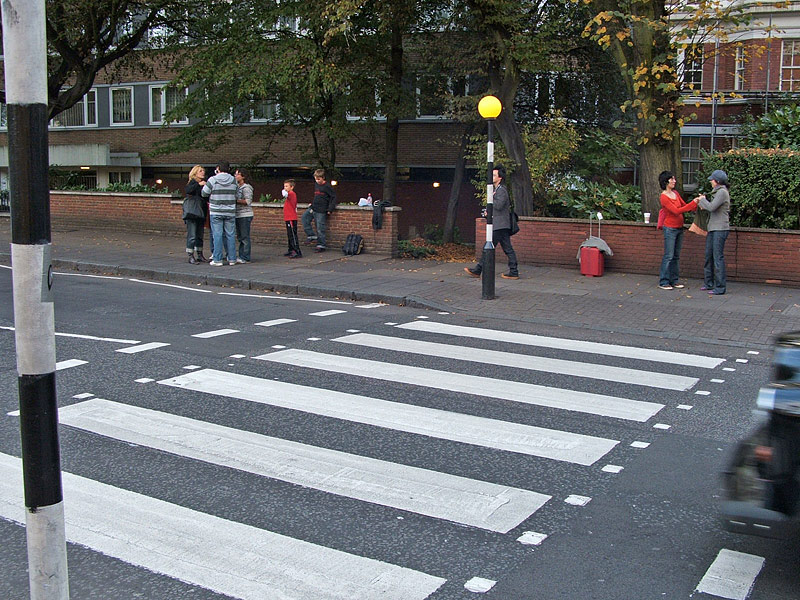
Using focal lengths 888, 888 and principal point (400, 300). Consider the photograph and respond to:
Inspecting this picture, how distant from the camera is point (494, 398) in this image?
24.9 ft

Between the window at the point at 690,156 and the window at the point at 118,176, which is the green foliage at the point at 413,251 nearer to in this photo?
the window at the point at 690,156

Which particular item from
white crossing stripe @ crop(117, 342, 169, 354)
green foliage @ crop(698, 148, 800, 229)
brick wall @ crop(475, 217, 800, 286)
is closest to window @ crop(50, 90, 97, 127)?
brick wall @ crop(475, 217, 800, 286)

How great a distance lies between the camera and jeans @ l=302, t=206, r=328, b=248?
1881 cm

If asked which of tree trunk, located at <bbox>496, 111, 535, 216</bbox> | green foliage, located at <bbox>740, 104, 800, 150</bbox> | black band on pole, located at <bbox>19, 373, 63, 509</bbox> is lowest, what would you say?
black band on pole, located at <bbox>19, 373, 63, 509</bbox>

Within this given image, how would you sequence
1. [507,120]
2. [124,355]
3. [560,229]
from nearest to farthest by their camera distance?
1. [124,355]
2. [560,229]
3. [507,120]

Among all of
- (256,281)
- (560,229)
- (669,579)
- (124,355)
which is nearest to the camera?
(669,579)

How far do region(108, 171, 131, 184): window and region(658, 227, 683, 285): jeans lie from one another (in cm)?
2852

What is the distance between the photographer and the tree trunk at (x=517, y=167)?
17812mm

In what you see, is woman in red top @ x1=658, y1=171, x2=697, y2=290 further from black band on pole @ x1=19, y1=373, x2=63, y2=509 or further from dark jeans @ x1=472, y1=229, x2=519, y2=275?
black band on pole @ x1=19, y1=373, x2=63, y2=509

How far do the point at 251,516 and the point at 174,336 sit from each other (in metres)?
5.46

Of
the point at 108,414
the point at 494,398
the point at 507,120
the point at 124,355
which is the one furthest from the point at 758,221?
the point at 108,414

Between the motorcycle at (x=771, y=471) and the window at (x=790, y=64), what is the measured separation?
83.1ft

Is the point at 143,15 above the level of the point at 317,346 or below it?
above

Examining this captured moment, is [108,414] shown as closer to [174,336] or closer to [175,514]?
[175,514]
